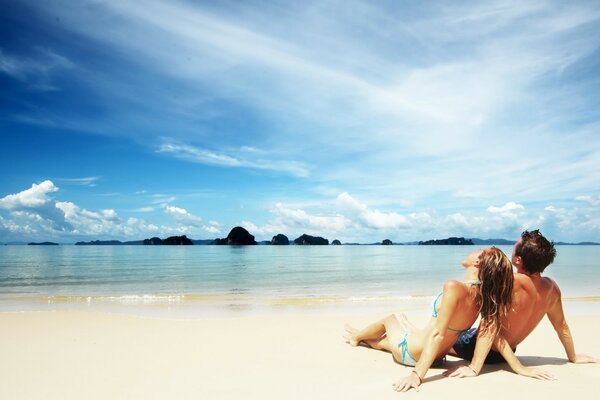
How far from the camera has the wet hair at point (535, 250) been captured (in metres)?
4.60

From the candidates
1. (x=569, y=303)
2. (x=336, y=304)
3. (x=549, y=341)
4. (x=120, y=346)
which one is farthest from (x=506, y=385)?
(x=569, y=303)

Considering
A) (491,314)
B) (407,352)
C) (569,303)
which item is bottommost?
(569,303)

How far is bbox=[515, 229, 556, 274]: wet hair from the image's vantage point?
4602 mm

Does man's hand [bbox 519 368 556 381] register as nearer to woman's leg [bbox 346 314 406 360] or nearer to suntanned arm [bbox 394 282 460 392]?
suntanned arm [bbox 394 282 460 392]

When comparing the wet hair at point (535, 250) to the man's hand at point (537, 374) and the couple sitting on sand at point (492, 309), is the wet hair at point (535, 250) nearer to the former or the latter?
the couple sitting on sand at point (492, 309)

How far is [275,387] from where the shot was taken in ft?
16.1

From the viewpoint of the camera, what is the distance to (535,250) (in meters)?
4.61

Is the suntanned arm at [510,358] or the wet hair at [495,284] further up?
→ the wet hair at [495,284]

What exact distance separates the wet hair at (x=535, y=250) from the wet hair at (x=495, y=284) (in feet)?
1.04

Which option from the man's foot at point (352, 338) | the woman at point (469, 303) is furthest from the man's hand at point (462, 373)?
the man's foot at point (352, 338)

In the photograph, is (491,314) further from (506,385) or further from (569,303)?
(569,303)

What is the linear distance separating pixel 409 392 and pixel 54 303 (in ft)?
45.0

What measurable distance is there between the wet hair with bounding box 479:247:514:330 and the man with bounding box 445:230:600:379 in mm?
224

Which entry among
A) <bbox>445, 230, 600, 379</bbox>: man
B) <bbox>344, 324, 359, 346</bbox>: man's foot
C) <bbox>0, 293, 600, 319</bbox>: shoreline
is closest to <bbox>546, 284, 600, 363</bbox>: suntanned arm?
<bbox>445, 230, 600, 379</bbox>: man
